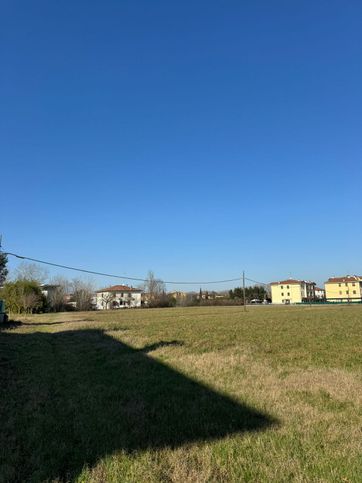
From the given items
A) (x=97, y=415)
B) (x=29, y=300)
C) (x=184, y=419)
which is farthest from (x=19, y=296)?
(x=184, y=419)

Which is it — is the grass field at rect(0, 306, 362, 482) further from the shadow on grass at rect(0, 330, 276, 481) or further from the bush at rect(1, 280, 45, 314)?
the bush at rect(1, 280, 45, 314)

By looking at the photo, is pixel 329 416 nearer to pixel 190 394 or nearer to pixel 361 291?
pixel 190 394

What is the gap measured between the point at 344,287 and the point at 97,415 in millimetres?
155415

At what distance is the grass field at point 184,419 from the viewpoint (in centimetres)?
439

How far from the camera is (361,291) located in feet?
484

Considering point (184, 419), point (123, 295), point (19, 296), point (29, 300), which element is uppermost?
point (123, 295)

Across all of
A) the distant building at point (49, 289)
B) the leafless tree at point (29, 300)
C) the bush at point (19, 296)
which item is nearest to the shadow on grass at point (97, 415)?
the leafless tree at point (29, 300)

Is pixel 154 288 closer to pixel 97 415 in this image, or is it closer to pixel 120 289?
pixel 120 289

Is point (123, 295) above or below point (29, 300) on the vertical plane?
above

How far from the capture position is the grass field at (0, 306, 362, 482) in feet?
14.4

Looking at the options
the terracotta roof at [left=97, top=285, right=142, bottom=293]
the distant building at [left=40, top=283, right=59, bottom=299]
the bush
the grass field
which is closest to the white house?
the terracotta roof at [left=97, top=285, right=142, bottom=293]

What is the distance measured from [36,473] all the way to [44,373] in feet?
21.8

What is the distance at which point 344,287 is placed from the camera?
149750 millimetres

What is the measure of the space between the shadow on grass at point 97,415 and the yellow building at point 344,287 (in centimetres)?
14308
